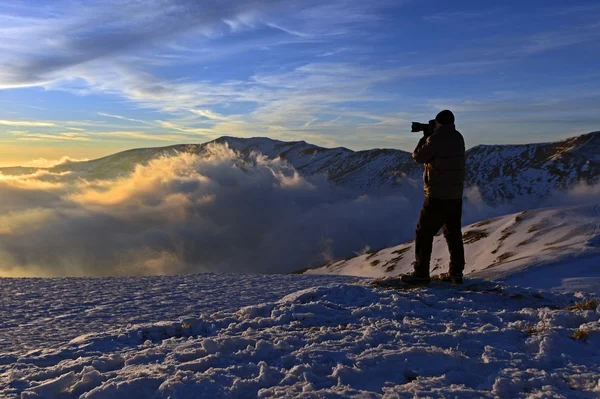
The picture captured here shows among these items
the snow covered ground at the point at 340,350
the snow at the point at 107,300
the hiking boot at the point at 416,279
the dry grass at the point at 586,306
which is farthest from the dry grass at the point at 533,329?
the snow at the point at 107,300

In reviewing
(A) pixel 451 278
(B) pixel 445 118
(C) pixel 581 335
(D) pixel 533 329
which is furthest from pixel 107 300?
(C) pixel 581 335

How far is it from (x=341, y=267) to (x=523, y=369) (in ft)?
322

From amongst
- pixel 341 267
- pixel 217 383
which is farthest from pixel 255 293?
pixel 341 267

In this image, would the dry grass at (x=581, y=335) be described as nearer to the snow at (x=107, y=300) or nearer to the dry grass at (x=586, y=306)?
the dry grass at (x=586, y=306)

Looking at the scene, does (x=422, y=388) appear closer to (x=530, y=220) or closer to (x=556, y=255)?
(x=556, y=255)

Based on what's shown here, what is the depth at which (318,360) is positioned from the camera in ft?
17.6

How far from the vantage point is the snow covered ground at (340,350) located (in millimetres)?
4570

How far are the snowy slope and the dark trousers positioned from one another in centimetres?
294

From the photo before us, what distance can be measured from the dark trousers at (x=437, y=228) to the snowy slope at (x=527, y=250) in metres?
2.94

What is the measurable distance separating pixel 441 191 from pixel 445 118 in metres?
1.42

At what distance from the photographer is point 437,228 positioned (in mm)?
9180

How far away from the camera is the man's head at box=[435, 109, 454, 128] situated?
8797mm

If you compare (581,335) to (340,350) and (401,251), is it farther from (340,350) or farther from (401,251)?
(401,251)

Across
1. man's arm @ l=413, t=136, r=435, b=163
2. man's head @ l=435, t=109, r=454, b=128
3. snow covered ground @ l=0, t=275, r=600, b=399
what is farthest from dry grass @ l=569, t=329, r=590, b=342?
man's head @ l=435, t=109, r=454, b=128
